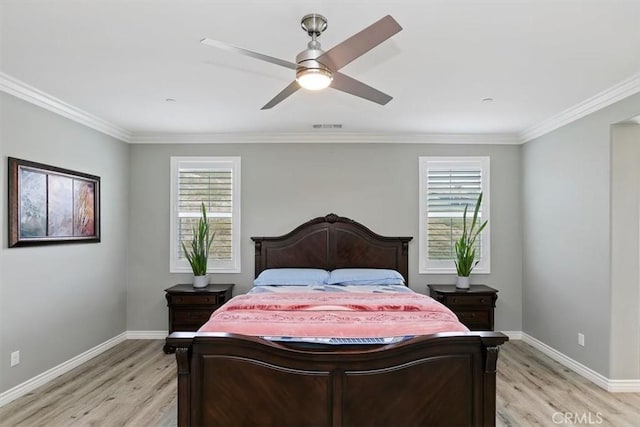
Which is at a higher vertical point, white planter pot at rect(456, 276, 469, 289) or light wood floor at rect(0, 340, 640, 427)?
white planter pot at rect(456, 276, 469, 289)

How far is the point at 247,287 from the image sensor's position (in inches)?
191

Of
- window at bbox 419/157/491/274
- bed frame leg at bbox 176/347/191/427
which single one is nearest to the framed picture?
bed frame leg at bbox 176/347/191/427

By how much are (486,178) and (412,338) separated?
3.24 metres

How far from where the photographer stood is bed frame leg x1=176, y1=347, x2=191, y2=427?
2.25m

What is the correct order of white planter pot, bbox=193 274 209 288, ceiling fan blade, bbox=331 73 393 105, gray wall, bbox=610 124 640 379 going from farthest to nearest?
1. white planter pot, bbox=193 274 209 288
2. gray wall, bbox=610 124 640 379
3. ceiling fan blade, bbox=331 73 393 105

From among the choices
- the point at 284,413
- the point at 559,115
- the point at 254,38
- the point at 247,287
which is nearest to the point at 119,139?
the point at 247,287

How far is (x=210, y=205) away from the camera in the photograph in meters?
4.90

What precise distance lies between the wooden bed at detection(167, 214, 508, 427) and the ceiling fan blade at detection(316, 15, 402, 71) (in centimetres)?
167

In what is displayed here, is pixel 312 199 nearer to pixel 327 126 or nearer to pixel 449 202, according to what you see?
pixel 327 126

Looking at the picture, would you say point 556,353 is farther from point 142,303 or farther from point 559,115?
point 142,303

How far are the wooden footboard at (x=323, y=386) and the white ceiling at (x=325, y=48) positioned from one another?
6.15ft

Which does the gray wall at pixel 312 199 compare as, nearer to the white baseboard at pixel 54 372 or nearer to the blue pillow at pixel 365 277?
the white baseboard at pixel 54 372

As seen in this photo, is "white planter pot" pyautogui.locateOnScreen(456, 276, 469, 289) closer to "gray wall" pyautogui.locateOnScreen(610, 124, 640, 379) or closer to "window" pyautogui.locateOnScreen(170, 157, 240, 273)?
"gray wall" pyautogui.locateOnScreen(610, 124, 640, 379)

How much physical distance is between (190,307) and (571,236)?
423cm
